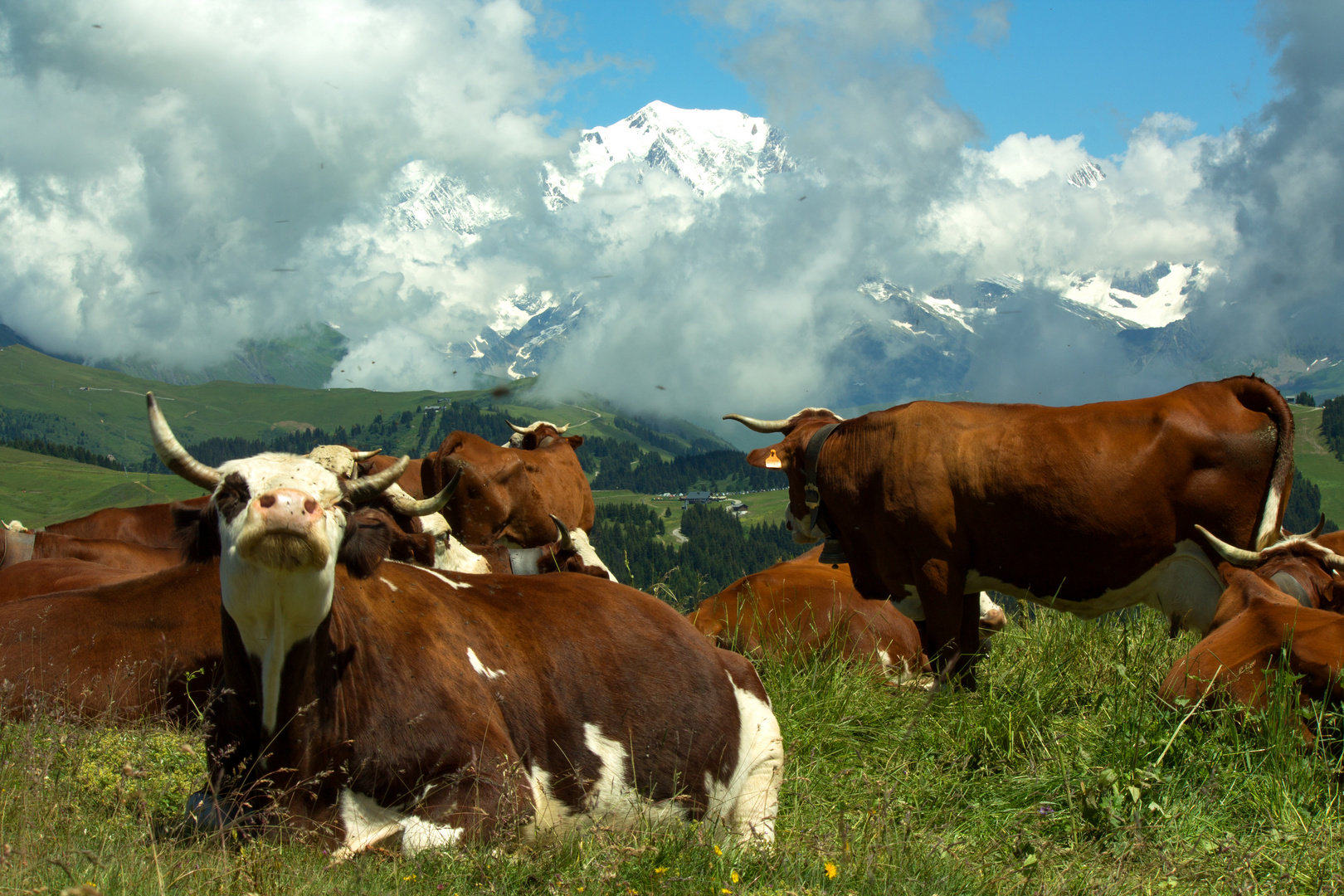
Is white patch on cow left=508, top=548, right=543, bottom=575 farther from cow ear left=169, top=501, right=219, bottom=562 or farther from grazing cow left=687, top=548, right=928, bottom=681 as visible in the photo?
cow ear left=169, top=501, right=219, bottom=562

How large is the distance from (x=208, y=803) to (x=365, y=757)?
83cm

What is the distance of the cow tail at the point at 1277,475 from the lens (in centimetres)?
676

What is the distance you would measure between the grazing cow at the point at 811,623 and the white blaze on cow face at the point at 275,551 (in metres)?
4.47

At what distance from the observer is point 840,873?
13.6ft

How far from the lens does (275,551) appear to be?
378 centimetres

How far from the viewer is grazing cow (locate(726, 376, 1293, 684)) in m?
6.95

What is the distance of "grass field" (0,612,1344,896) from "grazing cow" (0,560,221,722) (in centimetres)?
33

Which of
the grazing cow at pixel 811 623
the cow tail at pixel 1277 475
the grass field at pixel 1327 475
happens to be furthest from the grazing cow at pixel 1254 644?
the grass field at pixel 1327 475

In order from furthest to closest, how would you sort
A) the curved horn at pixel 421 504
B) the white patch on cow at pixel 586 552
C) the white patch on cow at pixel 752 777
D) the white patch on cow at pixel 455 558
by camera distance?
the white patch on cow at pixel 586 552 → the white patch on cow at pixel 455 558 → the white patch on cow at pixel 752 777 → the curved horn at pixel 421 504

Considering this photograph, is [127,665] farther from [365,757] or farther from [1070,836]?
[1070,836]

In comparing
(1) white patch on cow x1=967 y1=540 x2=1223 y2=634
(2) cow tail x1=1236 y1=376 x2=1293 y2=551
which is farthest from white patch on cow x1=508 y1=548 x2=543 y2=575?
(2) cow tail x1=1236 y1=376 x2=1293 y2=551

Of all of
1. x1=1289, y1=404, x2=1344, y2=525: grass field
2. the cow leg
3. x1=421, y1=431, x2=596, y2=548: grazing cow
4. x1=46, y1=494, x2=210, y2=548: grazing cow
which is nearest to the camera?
the cow leg

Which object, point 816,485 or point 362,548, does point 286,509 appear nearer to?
point 362,548

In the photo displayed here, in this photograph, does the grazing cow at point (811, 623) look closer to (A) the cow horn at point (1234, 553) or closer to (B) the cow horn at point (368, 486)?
(A) the cow horn at point (1234, 553)
